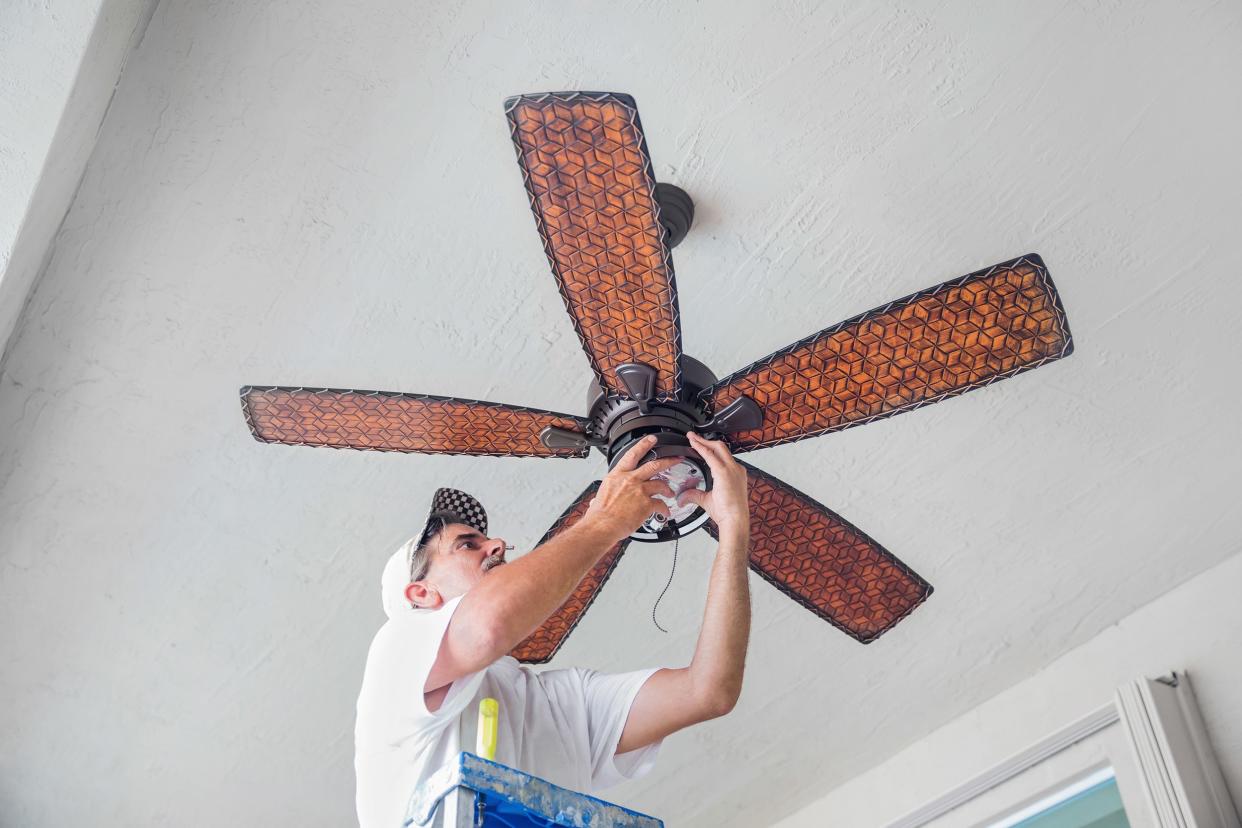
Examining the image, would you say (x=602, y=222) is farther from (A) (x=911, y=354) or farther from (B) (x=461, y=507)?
(B) (x=461, y=507)

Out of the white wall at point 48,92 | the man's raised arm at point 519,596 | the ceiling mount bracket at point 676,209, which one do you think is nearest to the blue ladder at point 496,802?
the man's raised arm at point 519,596

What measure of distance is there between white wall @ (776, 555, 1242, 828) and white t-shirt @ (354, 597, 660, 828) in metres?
1.37

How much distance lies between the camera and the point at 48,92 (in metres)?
1.89

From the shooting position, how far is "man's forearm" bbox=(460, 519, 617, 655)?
5.26ft

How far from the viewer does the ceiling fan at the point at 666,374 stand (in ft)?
5.37

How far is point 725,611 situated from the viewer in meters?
1.89

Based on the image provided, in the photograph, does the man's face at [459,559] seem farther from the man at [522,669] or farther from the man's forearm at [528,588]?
the man's forearm at [528,588]

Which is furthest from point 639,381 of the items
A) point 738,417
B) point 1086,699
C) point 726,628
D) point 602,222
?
point 1086,699

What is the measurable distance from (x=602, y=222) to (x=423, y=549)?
656mm

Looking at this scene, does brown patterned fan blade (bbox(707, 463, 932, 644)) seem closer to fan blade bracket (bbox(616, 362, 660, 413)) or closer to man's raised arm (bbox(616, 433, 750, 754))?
man's raised arm (bbox(616, 433, 750, 754))

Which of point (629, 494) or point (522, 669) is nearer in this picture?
point (629, 494)

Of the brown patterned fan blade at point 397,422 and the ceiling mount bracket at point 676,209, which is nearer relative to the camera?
the brown patterned fan blade at point 397,422

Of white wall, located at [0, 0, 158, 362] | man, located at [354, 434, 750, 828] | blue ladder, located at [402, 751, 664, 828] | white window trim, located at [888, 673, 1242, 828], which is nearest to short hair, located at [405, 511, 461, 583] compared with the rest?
man, located at [354, 434, 750, 828]

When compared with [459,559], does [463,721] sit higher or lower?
lower
